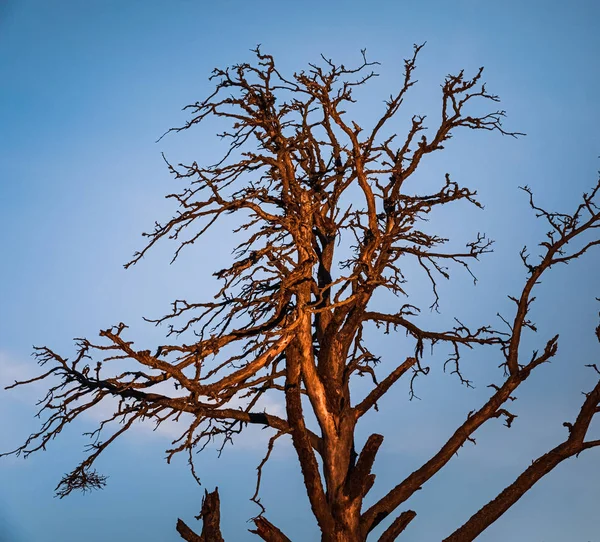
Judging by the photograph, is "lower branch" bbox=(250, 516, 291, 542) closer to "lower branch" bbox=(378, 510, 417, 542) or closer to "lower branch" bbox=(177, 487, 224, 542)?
"lower branch" bbox=(177, 487, 224, 542)

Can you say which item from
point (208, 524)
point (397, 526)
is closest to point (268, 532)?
point (208, 524)

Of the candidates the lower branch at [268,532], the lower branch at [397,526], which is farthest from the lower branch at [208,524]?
the lower branch at [397,526]

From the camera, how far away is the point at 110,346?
290 inches

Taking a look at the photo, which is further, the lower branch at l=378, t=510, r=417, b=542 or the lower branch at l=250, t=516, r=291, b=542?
the lower branch at l=378, t=510, r=417, b=542

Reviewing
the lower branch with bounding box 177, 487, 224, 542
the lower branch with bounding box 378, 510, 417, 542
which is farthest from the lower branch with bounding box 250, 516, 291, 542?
the lower branch with bounding box 378, 510, 417, 542

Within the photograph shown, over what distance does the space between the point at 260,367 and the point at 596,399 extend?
500 cm

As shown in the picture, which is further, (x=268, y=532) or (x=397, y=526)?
(x=397, y=526)

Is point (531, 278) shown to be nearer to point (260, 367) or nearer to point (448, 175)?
point (448, 175)

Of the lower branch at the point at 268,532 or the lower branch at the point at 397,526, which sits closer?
the lower branch at the point at 268,532

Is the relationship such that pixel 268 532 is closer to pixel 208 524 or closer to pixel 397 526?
pixel 208 524

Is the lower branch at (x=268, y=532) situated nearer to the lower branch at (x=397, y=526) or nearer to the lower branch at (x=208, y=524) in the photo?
the lower branch at (x=208, y=524)

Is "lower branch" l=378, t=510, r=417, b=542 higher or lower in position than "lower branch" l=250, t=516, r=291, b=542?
higher

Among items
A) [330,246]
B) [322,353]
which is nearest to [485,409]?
[322,353]

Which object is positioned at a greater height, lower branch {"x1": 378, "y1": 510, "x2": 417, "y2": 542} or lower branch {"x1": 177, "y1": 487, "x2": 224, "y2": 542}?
lower branch {"x1": 378, "y1": 510, "x2": 417, "y2": 542}
